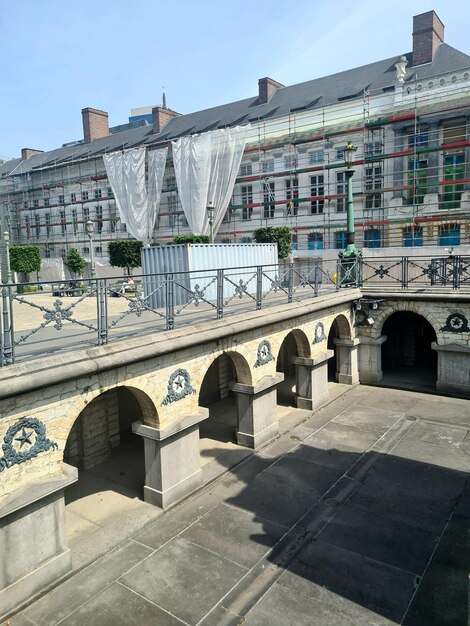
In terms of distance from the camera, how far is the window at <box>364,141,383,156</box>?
28.8m

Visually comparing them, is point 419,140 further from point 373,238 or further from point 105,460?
point 105,460

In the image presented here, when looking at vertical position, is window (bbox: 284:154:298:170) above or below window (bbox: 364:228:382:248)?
above

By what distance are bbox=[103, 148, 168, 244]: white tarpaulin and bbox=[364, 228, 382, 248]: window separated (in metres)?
14.6

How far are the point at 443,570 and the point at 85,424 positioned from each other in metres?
7.31

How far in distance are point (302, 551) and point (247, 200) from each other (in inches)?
1150

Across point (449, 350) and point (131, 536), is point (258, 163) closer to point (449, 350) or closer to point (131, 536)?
point (449, 350)

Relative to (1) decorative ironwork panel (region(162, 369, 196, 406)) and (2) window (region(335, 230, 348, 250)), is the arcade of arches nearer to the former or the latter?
(1) decorative ironwork panel (region(162, 369, 196, 406))

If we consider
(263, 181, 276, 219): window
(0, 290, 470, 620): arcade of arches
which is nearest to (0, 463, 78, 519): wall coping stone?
(0, 290, 470, 620): arcade of arches

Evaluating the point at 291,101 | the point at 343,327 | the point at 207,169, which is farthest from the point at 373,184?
the point at 343,327

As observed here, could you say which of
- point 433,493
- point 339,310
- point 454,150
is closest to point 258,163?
point 454,150

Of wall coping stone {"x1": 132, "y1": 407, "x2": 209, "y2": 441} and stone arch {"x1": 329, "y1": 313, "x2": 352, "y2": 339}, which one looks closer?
wall coping stone {"x1": 132, "y1": 407, "x2": 209, "y2": 441}

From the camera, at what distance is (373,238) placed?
29375mm

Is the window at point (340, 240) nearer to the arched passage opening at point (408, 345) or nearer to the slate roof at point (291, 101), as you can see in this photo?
the slate roof at point (291, 101)

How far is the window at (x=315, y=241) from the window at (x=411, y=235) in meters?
5.45
